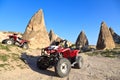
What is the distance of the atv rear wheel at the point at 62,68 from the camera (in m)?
11.0

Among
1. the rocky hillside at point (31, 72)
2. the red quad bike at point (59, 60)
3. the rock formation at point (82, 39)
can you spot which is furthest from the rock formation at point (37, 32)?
the rock formation at point (82, 39)

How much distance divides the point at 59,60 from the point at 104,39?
24.8 metres

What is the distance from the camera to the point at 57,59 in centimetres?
1180

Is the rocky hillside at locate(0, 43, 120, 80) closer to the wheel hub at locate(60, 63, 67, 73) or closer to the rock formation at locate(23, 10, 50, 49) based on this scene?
the wheel hub at locate(60, 63, 67, 73)

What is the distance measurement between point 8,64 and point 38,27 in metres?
13.4

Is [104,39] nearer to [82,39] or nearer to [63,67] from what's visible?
[82,39]

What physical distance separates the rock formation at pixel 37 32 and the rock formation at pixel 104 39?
12.4 metres

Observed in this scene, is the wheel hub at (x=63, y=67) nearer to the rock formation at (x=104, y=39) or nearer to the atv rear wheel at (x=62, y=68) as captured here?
the atv rear wheel at (x=62, y=68)

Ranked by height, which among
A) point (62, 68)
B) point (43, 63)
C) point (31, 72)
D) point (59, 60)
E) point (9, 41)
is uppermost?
point (9, 41)

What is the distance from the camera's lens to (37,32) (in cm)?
2481

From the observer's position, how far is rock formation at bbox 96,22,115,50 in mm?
34684

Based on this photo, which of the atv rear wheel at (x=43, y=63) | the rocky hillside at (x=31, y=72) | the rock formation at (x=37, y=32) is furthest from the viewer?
the rock formation at (x=37, y=32)

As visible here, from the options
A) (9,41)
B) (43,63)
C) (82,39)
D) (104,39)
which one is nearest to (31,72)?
(43,63)

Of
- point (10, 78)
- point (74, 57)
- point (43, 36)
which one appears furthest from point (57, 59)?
point (43, 36)
